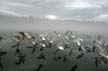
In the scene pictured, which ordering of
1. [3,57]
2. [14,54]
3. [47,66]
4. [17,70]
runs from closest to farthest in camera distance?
[17,70]
[47,66]
[3,57]
[14,54]

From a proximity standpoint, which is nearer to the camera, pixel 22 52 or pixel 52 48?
pixel 22 52

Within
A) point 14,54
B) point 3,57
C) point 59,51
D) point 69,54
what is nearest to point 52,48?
Answer: point 59,51

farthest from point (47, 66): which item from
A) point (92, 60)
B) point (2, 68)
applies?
point (92, 60)

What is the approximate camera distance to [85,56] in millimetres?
68875

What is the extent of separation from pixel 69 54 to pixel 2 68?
22.6 meters

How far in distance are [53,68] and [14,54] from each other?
14.9 m

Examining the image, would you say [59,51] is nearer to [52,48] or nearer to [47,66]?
[52,48]

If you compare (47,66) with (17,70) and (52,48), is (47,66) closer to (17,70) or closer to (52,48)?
(17,70)

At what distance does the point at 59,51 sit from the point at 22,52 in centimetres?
1061

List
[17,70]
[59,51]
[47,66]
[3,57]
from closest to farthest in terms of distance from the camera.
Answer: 1. [17,70]
2. [47,66]
3. [3,57]
4. [59,51]

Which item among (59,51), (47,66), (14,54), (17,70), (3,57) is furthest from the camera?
(59,51)

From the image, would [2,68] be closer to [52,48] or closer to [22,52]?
[22,52]

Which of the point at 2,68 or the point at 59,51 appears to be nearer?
the point at 2,68

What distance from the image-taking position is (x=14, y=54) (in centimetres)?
6575
